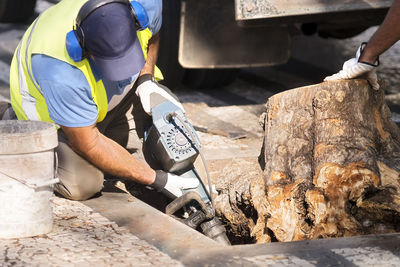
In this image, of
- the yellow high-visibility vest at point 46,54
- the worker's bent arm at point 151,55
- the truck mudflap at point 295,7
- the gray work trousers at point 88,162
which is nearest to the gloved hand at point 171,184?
the gray work trousers at point 88,162

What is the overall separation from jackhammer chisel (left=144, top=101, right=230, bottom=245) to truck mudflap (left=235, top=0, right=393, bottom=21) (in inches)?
51.3

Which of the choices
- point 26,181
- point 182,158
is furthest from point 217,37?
point 26,181

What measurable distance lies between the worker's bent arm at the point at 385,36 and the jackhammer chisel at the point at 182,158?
0.98m

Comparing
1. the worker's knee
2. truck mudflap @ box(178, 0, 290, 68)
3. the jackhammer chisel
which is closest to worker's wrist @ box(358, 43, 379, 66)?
the jackhammer chisel

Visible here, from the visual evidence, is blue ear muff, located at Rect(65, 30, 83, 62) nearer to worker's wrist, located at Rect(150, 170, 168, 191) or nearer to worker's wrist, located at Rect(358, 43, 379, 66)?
worker's wrist, located at Rect(150, 170, 168, 191)

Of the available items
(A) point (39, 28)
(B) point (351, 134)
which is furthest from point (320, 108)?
(A) point (39, 28)

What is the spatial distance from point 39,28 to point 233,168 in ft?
4.16

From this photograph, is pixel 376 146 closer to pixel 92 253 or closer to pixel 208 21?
pixel 92 253

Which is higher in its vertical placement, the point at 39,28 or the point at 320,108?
the point at 39,28

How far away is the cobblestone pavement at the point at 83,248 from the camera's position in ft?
9.44

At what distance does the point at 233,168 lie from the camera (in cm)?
397

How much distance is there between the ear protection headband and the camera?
3207 mm

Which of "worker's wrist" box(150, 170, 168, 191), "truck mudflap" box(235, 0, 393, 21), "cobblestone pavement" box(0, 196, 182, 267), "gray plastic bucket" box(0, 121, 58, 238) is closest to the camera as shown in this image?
"cobblestone pavement" box(0, 196, 182, 267)

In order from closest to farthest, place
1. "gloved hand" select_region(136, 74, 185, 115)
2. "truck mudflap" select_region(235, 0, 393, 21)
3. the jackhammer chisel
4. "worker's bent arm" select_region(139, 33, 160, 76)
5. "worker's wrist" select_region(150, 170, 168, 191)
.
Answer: the jackhammer chisel, "worker's wrist" select_region(150, 170, 168, 191), "gloved hand" select_region(136, 74, 185, 115), "worker's bent arm" select_region(139, 33, 160, 76), "truck mudflap" select_region(235, 0, 393, 21)
